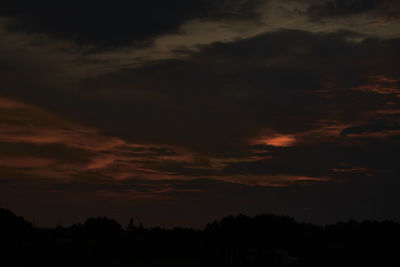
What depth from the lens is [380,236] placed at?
61219mm

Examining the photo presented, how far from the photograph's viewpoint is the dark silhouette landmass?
1971 inches

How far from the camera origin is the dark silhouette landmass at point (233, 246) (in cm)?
5006

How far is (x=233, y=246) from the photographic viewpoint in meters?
Result: 69.0

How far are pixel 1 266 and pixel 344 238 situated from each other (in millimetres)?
35944

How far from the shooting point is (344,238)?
6550 cm

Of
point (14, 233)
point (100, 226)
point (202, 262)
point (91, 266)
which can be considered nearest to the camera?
point (91, 266)

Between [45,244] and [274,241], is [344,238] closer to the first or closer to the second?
[274,241]

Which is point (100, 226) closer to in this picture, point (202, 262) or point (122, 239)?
point (122, 239)

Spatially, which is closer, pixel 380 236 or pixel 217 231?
pixel 380 236

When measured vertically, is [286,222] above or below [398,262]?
above

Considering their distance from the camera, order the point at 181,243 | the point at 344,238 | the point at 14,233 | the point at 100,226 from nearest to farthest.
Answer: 1. the point at 14,233
2. the point at 344,238
3. the point at 181,243
4. the point at 100,226

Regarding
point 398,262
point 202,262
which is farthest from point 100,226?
point 398,262

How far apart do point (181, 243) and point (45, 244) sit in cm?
4151

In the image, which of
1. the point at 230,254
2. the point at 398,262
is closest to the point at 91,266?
the point at 230,254
